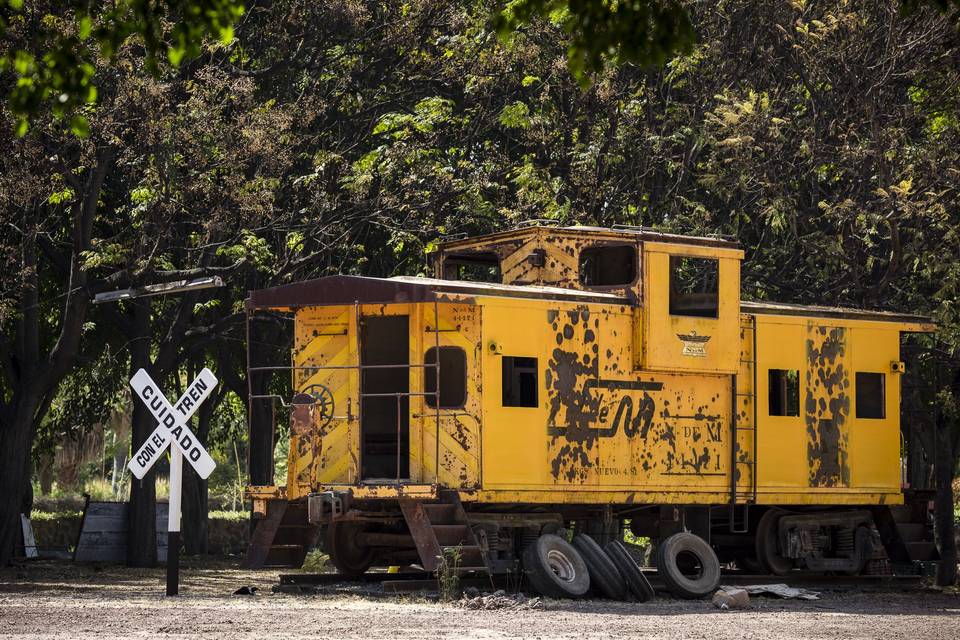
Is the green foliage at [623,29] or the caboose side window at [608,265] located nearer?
the green foliage at [623,29]

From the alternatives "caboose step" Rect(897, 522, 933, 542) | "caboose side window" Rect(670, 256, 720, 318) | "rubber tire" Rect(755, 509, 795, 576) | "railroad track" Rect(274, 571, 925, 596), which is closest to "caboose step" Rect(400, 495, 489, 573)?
"railroad track" Rect(274, 571, 925, 596)

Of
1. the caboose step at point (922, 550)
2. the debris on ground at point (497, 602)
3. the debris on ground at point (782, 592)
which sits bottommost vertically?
the debris on ground at point (782, 592)

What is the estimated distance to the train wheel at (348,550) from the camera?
64.7 ft

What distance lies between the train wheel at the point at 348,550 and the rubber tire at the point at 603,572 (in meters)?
3.08

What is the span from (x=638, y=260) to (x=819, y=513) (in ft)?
16.6

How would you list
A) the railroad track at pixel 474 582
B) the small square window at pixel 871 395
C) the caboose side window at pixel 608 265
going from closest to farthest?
the railroad track at pixel 474 582, the caboose side window at pixel 608 265, the small square window at pixel 871 395

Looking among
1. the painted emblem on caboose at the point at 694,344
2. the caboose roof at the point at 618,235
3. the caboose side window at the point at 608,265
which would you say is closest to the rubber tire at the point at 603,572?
the painted emblem on caboose at the point at 694,344

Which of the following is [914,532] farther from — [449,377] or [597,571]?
[449,377]

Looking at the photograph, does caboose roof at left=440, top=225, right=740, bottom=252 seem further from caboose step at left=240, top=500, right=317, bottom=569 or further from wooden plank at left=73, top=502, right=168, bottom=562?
wooden plank at left=73, top=502, right=168, bottom=562

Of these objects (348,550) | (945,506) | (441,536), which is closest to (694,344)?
(441,536)

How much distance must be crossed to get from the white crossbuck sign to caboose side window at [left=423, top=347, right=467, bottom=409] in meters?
2.99

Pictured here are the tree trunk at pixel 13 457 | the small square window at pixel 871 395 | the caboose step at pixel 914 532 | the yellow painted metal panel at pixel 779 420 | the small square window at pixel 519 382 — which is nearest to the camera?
the small square window at pixel 519 382

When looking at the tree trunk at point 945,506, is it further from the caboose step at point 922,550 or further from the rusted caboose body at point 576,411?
the rusted caboose body at point 576,411

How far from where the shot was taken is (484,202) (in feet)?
84.5
